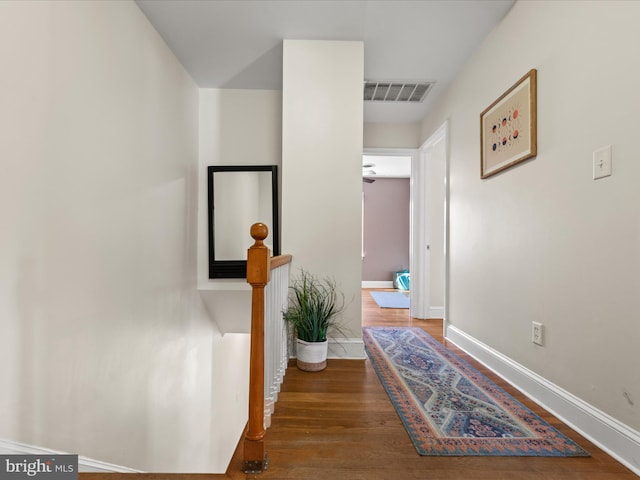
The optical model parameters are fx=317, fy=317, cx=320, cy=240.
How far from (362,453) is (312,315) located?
0.98m

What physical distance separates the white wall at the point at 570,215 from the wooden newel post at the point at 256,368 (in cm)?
143

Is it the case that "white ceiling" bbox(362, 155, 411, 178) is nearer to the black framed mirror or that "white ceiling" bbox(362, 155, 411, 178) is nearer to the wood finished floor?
the black framed mirror

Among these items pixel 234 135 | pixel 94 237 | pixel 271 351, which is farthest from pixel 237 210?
pixel 271 351

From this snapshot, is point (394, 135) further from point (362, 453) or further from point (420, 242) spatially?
point (362, 453)

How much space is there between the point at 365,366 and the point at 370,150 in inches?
99.9

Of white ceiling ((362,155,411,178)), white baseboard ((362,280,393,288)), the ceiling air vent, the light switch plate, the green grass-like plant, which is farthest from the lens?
white baseboard ((362,280,393,288))

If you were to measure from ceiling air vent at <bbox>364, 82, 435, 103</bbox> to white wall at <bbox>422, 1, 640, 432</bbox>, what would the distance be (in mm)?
721

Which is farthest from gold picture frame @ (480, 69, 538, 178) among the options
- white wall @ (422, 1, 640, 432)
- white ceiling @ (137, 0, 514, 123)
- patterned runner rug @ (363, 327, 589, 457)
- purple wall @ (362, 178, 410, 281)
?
purple wall @ (362, 178, 410, 281)

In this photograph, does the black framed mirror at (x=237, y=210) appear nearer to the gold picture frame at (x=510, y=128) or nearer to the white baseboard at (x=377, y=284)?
the gold picture frame at (x=510, y=128)

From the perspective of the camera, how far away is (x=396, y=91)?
3145 millimetres

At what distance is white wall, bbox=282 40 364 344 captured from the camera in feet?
8.00

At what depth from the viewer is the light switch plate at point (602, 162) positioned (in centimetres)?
133

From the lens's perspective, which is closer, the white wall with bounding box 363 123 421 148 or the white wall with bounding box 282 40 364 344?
the white wall with bounding box 282 40 364 344

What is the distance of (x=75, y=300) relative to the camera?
149 centimetres
